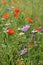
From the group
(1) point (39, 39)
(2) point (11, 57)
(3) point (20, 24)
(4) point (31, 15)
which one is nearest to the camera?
(2) point (11, 57)

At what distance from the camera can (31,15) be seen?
9.27 ft

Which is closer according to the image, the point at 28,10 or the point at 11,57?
the point at 11,57

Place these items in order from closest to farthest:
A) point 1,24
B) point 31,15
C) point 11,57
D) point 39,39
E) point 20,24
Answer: point 11,57 < point 39,39 < point 1,24 < point 20,24 < point 31,15

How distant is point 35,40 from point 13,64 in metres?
0.36

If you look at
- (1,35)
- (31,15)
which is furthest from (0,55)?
(31,15)

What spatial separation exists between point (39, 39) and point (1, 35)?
1.11 ft

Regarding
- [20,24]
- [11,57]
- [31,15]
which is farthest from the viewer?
[31,15]

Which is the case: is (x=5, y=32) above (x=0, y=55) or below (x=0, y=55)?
above

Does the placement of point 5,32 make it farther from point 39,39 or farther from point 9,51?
point 39,39

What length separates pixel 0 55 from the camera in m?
1.95

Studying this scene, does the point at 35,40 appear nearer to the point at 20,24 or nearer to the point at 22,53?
the point at 22,53

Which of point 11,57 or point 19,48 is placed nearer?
point 11,57

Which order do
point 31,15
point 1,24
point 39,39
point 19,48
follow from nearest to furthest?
point 19,48, point 39,39, point 1,24, point 31,15

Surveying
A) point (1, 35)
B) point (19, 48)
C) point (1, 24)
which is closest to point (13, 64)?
point (19, 48)
